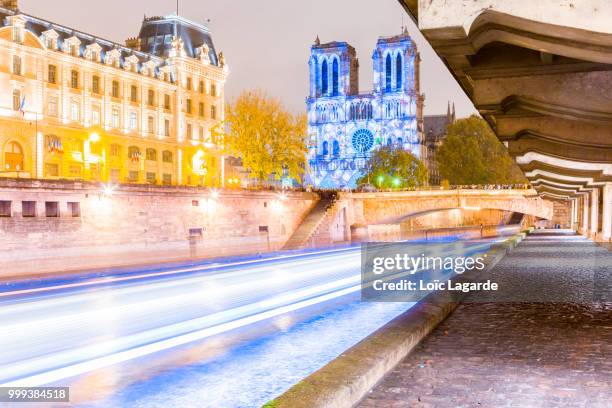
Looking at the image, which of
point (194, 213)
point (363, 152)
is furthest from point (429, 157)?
point (194, 213)

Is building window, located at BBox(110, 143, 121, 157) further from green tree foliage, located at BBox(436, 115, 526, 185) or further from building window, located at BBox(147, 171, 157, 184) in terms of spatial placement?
green tree foliage, located at BBox(436, 115, 526, 185)

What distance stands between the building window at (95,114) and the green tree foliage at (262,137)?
35.5 ft

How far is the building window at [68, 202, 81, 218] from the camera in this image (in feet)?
116

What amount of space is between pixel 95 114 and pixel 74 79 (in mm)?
3176

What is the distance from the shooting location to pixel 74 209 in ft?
117

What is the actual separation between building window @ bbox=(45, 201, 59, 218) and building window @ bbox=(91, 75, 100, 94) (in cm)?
2295

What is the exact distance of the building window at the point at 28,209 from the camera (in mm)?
32875

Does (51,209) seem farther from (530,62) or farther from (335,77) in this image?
(335,77)

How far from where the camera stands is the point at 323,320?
617 inches

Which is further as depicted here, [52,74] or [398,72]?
[398,72]

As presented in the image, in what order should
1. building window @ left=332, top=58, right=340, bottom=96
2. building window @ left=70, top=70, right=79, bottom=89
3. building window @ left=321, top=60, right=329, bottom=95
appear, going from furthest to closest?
1. building window @ left=321, top=60, right=329, bottom=95
2. building window @ left=332, top=58, right=340, bottom=96
3. building window @ left=70, top=70, right=79, bottom=89

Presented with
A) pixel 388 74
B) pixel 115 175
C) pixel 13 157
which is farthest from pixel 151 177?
pixel 388 74

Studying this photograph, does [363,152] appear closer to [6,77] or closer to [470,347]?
[6,77]

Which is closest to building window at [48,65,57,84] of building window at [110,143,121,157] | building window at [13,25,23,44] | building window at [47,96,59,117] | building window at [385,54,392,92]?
building window at [47,96,59,117]
